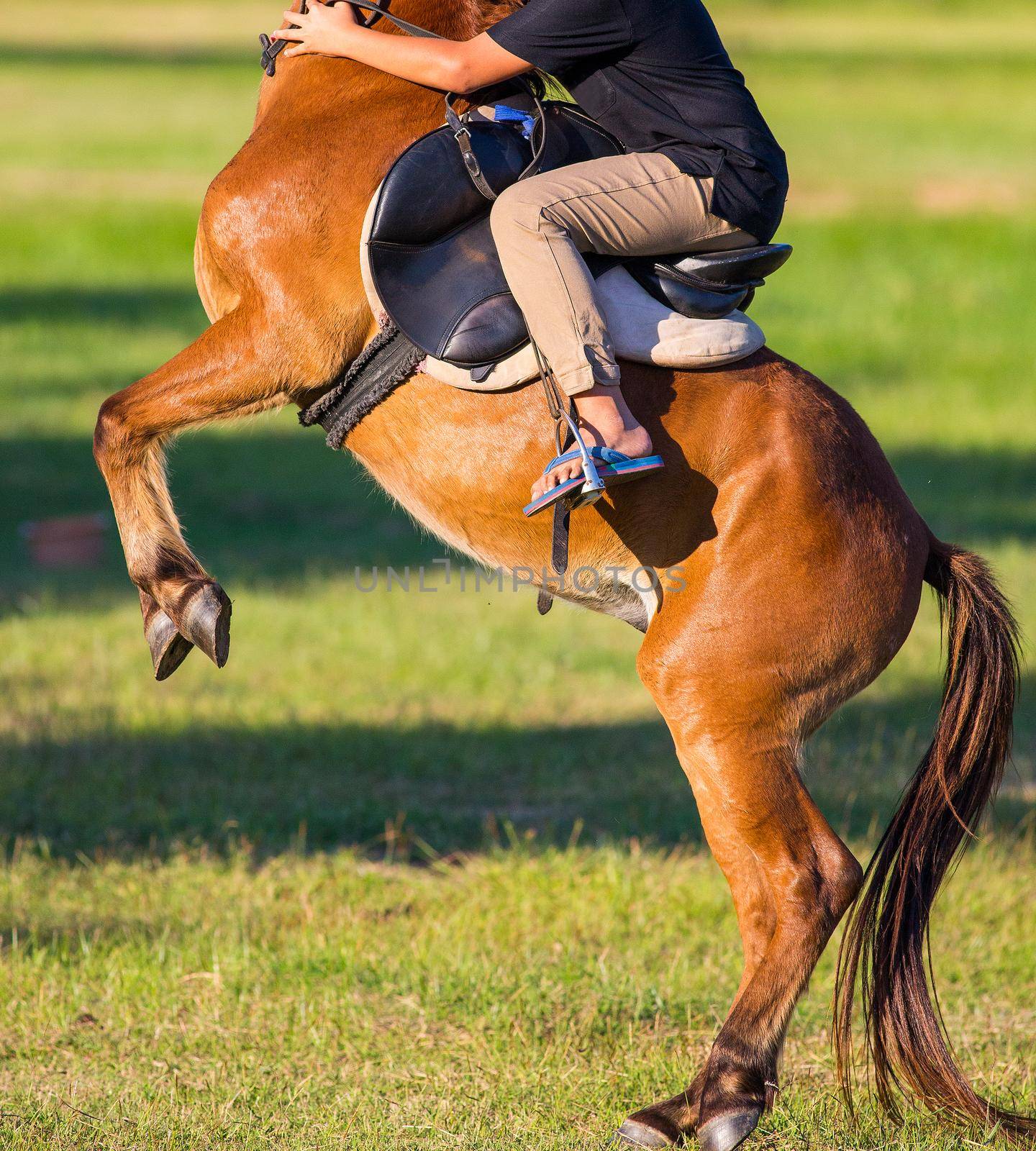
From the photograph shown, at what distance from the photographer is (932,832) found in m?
3.79

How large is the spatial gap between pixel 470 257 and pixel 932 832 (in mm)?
1985

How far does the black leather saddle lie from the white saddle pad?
3 centimetres

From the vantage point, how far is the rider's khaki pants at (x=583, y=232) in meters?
3.33

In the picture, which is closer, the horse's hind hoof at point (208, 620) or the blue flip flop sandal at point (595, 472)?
the blue flip flop sandal at point (595, 472)

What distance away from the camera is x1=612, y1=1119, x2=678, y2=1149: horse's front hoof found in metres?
3.36

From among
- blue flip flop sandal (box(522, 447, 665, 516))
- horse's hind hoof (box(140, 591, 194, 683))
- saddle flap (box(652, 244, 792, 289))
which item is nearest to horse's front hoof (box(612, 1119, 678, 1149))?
blue flip flop sandal (box(522, 447, 665, 516))

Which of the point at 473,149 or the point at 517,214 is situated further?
the point at 473,149

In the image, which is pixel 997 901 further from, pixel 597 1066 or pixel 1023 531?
pixel 1023 531

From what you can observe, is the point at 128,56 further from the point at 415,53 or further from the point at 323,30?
the point at 415,53

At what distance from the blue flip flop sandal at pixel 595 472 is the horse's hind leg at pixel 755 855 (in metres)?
0.48

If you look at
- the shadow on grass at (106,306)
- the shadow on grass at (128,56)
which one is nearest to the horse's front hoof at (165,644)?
the shadow on grass at (106,306)

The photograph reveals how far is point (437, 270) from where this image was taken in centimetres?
354

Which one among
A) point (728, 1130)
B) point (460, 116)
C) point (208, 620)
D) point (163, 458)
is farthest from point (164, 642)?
point (728, 1130)

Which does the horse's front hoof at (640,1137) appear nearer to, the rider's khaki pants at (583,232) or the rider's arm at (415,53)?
the rider's khaki pants at (583,232)
